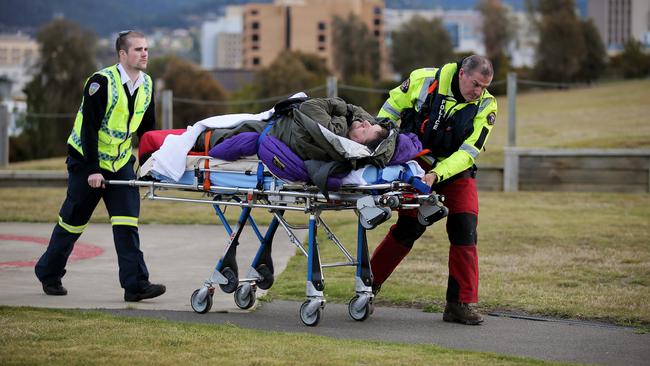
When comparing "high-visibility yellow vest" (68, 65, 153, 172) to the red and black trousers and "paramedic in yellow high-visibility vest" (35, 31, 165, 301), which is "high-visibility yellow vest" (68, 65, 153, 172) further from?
the red and black trousers

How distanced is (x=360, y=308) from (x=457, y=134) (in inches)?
59.2

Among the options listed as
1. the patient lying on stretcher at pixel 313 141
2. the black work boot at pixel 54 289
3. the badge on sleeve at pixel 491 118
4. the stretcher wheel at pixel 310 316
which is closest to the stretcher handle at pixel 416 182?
the patient lying on stretcher at pixel 313 141

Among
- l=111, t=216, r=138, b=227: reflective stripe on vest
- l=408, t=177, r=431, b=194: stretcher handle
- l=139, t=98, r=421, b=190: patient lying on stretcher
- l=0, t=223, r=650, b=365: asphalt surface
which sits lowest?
l=0, t=223, r=650, b=365: asphalt surface

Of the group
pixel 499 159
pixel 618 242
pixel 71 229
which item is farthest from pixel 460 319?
pixel 499 159

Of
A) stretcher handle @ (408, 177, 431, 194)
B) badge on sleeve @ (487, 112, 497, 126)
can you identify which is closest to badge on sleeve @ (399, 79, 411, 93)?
Answer: badge on sleeve @ (487, 112, 497, 126)

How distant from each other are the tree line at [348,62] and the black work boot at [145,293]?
2922 inches

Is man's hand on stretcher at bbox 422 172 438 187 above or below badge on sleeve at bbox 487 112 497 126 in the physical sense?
below

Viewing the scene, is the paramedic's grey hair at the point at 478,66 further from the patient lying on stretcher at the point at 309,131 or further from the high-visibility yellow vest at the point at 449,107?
the patient lying on stretcher at the point at 309,131

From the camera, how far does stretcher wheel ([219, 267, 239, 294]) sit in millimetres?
9258

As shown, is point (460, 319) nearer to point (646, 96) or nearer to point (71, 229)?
point (71, 229)

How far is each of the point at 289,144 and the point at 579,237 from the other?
6.89 meters

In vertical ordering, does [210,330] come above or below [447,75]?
below

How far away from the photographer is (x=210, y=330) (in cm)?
820

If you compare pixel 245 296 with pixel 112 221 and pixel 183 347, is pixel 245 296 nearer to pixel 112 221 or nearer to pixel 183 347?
pixel 112 221
